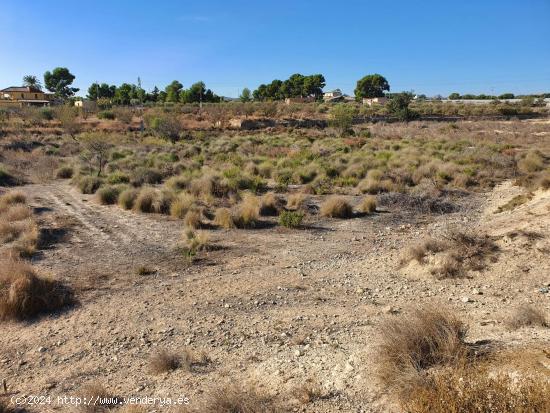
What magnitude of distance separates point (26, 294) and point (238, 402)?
17.5 feet

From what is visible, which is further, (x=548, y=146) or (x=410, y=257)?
(x=548, y=146)

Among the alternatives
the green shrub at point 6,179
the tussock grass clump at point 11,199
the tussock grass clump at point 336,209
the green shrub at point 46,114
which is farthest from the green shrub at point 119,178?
the green shrub at point 46,114

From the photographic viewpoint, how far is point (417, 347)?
185 inches

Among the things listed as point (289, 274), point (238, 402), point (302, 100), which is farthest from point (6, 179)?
point (302, 100)

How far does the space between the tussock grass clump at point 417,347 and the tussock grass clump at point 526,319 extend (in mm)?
1356

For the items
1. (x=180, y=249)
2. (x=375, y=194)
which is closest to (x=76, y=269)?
(x=180, y=249)

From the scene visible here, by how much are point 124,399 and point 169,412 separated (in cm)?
75

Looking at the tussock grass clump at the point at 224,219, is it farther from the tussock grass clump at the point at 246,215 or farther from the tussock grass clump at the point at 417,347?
the tussock grass clump at the point at 417,347

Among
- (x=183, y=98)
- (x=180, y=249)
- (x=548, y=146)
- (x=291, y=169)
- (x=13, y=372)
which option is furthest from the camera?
(x=183, y=98)

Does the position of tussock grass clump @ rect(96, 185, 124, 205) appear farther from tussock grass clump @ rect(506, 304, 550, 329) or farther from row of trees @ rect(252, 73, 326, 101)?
row of trees @ rect(252, 73, 326, 101)

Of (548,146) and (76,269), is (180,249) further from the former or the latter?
(548,146)

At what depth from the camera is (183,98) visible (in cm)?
8925

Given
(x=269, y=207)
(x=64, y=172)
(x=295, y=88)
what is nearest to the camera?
(x=269, y=207)

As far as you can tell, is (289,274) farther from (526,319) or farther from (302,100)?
(302,100)
